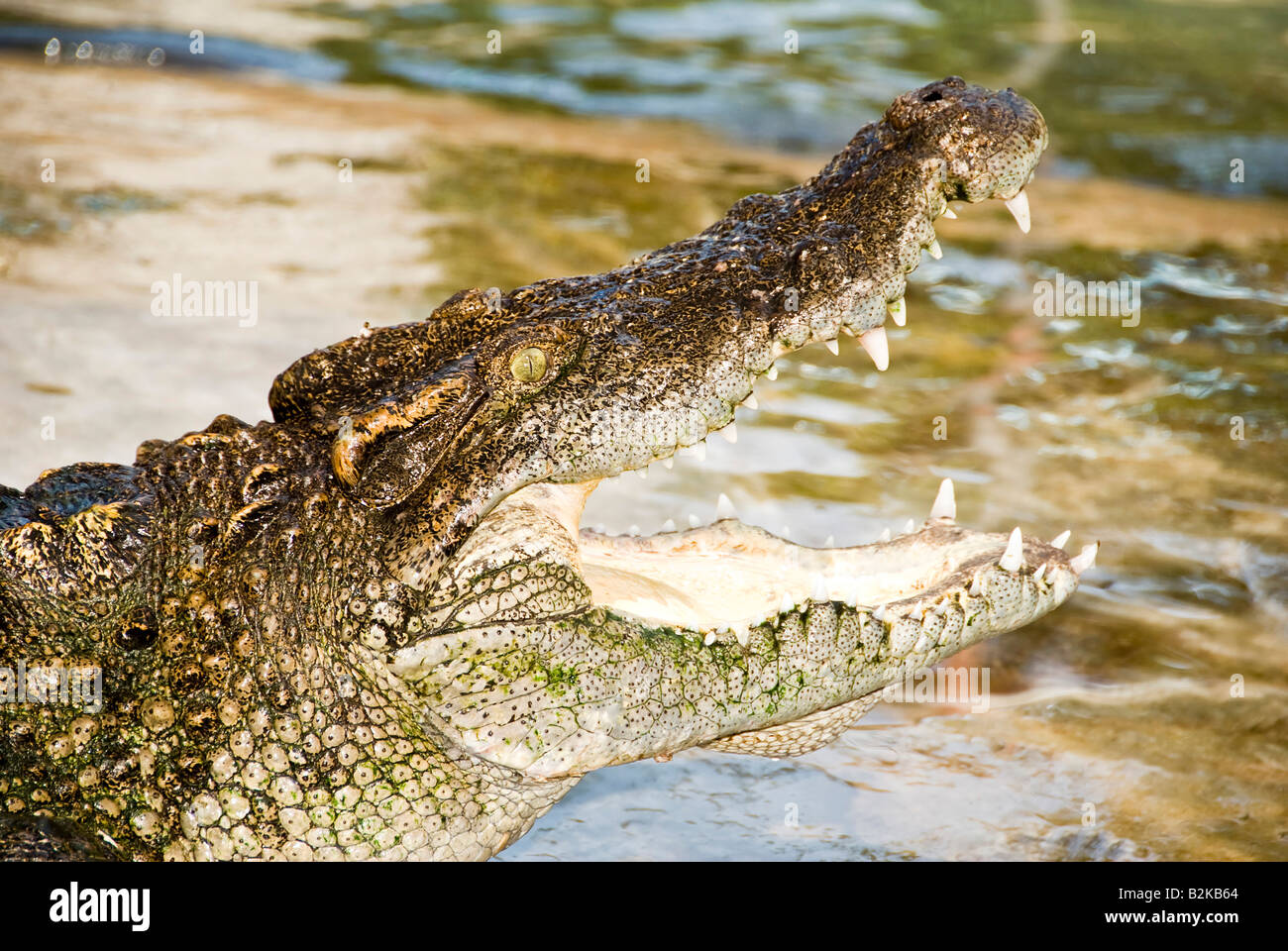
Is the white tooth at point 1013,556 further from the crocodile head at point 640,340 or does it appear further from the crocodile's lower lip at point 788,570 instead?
Answer: the crocodile head at point 640,340

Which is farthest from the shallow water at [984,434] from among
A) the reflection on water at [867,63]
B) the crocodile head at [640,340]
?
the crocodile head at [640,340]

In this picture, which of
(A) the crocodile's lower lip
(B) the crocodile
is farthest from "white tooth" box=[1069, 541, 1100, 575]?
(B) the crocodile

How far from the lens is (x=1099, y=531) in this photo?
5.07 m

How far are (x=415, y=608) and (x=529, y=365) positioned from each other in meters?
0.59

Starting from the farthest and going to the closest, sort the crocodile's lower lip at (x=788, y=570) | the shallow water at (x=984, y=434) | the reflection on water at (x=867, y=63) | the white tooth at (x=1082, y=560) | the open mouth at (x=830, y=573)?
the reflection on water at (x=867, y=63), the shallow water at (x=984, y=434), the white tooth at (x=1082, y=560), the crocodile's lower lip at (x=788, y=570), the open mouth at (x=830, y=573)

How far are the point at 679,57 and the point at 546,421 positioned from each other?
1061 cm

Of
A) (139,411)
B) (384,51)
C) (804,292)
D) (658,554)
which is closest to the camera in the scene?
(804,292)

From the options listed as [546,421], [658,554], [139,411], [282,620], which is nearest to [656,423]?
[546,421]

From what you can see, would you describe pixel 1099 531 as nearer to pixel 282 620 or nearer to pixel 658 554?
pixel 658 554

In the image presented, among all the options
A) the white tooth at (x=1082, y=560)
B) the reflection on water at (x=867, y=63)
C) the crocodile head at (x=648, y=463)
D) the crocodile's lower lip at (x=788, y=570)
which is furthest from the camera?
the reflection on water at (x=867, y=63)

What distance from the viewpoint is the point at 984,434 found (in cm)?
577

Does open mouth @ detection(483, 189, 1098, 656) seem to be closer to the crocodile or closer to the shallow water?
the crocodile

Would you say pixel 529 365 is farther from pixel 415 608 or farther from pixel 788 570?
pixel 788 570

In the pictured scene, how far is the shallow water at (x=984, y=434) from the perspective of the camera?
12.3 ft
